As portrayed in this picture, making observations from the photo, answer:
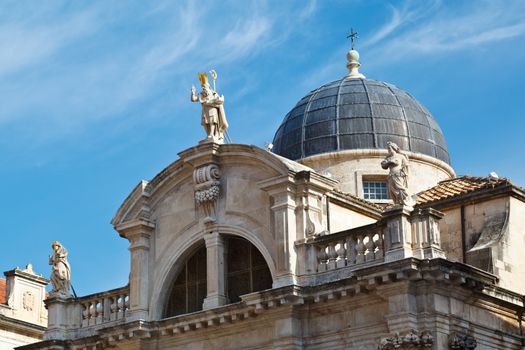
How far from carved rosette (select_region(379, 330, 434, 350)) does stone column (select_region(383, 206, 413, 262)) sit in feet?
5.50

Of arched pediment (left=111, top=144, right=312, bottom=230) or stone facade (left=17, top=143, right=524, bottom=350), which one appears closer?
stone facade (left=17, top=143, right=524, bottom=350)

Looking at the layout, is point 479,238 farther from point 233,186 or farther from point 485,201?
point 233,186

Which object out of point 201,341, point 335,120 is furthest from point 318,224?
point 335,120

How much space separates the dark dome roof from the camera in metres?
35.8

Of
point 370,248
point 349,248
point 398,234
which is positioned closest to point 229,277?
point 349,248

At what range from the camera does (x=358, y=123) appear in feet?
118

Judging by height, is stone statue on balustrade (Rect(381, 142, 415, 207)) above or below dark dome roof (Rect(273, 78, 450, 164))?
below

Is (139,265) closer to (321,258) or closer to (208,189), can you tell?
(208,189)

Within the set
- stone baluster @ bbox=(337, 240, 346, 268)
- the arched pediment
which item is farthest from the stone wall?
stone baluster @ bbox=(337, 240, 346, 268)

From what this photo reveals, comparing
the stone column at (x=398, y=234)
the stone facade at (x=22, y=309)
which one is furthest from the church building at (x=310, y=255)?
the stone facade at (x=22, y=309)

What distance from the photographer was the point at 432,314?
1009 inches

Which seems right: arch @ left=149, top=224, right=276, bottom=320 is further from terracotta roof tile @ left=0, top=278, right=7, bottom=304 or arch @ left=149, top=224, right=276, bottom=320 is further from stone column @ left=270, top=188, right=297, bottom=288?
terracotta roof tile @ left=0, top=278, right=7, bottom=304

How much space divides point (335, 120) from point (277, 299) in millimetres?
9739

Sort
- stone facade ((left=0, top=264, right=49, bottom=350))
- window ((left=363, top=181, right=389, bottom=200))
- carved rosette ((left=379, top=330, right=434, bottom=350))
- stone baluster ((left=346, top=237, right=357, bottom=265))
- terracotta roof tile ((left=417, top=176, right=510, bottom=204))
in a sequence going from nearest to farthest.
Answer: carved rosette ((left=379, top=330, right=434, bottom=350)) → stone baluster ((left=346, top=237, right=357, bottom=265)) → terracotta roof tile ((left=417, top=176, right=510, bottom=204)) → window ((left=363, top=181, right=389, bottom=200)) → stone facade ((left=0, top=264, right=49, bottom=350))
